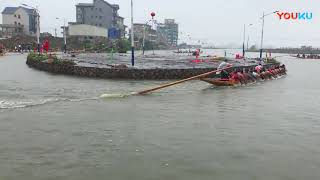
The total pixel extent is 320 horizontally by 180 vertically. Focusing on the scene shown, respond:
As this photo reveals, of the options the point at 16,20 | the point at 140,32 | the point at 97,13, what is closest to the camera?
the point at 97,13

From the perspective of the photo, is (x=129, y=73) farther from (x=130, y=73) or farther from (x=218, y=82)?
(x=218, y=82)

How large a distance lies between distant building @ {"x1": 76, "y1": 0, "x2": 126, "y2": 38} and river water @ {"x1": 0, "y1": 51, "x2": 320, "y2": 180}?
113303 millimetres

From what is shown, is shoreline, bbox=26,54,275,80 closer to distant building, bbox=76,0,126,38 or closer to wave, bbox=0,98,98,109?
wave, bbox=0,98,98,109

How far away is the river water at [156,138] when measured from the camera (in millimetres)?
9469

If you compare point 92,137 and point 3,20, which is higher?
point 3,20

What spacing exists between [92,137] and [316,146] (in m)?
6.64

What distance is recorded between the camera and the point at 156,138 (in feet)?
40.7

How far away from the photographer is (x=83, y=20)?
442 ft

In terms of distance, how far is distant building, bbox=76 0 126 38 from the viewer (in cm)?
13188

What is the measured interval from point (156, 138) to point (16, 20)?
438 feet

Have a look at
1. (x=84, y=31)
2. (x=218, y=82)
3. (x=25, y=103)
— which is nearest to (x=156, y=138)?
(x=25, y=103)

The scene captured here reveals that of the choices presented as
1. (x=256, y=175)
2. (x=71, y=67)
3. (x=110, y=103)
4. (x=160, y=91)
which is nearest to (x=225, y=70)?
(x=160, y=91)

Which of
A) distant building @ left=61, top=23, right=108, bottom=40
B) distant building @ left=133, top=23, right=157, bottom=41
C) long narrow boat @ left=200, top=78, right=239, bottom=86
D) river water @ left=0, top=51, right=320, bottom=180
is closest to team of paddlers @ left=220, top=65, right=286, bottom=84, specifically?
long narrow boat @ left=200, top=78, right=239, bottom=86

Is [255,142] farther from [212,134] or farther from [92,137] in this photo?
[92,137]
